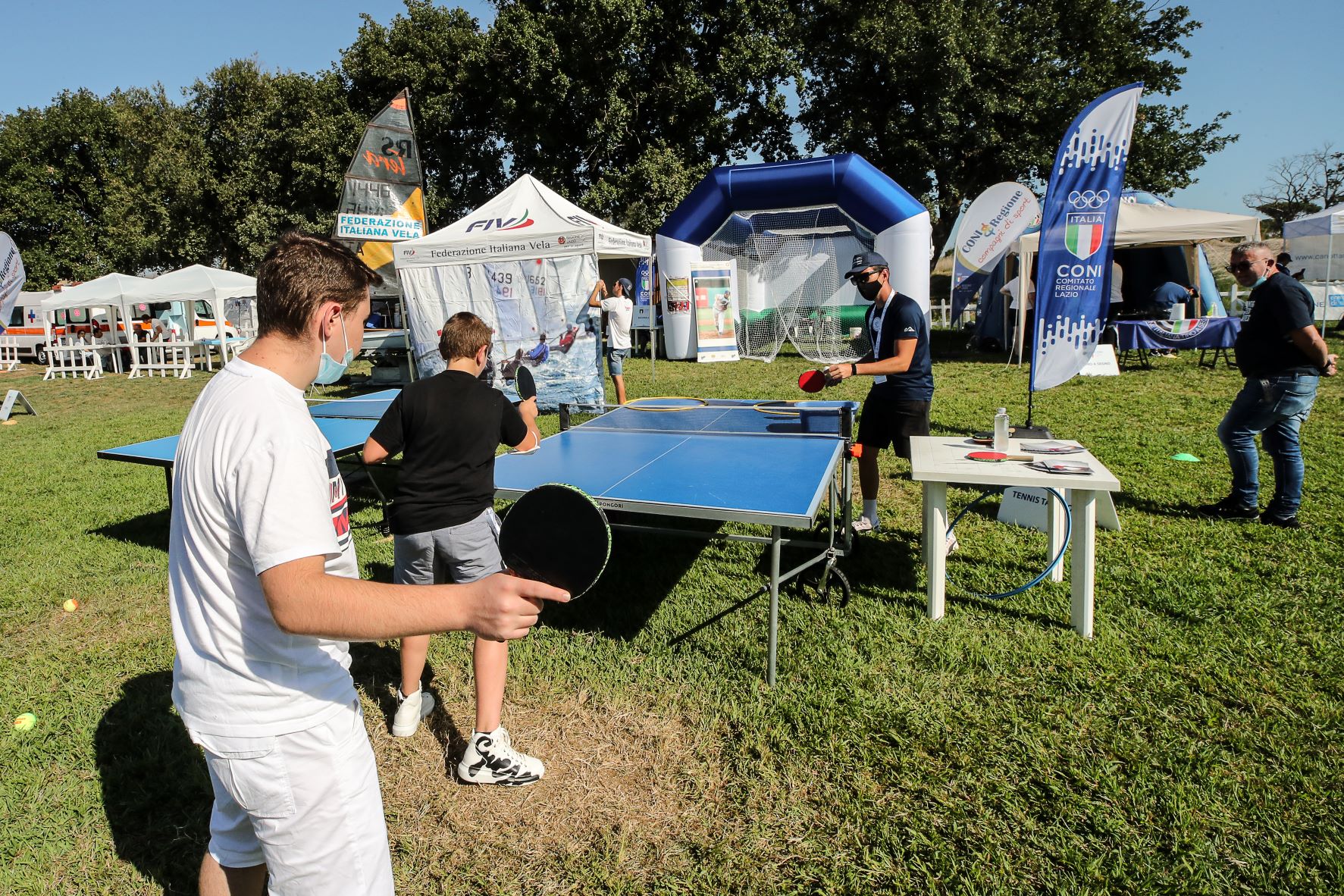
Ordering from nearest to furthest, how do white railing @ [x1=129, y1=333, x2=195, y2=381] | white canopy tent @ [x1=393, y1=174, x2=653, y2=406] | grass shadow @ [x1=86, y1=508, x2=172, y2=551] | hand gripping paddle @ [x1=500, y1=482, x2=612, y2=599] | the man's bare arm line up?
the man's bare arm, hand gripping paddle @ [x1=500, y1=482, x2=612, y2=599], grass shadow @ [x1=86, y1=508, x2=172, y2=551], white canopy tent @ [x1=393, y1=174, x2=653, y2=406], white railing @ [x1=129, y1=333, x2=195, y2=381]

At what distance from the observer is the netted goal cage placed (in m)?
16.3

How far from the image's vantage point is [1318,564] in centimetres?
432

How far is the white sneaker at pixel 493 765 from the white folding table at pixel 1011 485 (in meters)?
2.30

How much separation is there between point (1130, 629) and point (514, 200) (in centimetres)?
1038

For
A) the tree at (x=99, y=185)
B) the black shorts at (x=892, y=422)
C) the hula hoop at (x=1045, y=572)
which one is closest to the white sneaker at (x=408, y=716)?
the hula hoop at (x=1045, y=572)

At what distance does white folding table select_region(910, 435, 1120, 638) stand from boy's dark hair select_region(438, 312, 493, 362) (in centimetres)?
223

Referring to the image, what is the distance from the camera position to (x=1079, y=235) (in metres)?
5.44

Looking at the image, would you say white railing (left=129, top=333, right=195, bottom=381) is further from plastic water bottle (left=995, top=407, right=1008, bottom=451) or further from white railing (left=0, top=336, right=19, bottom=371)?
plastic water bottle (left=995, top=407, right=1008, bottom=451)

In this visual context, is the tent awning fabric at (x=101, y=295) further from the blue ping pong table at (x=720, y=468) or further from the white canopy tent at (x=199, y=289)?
the blue ping pong table at (x=720, y=468)

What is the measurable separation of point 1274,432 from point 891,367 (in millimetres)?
2819

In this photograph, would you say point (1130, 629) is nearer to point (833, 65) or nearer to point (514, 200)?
point (514, 200)

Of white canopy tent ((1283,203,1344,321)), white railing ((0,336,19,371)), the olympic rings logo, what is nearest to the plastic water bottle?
the olympic rings logo

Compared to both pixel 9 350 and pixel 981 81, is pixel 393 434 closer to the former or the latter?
pixel 981 81

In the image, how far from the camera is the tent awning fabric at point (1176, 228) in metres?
13.1
